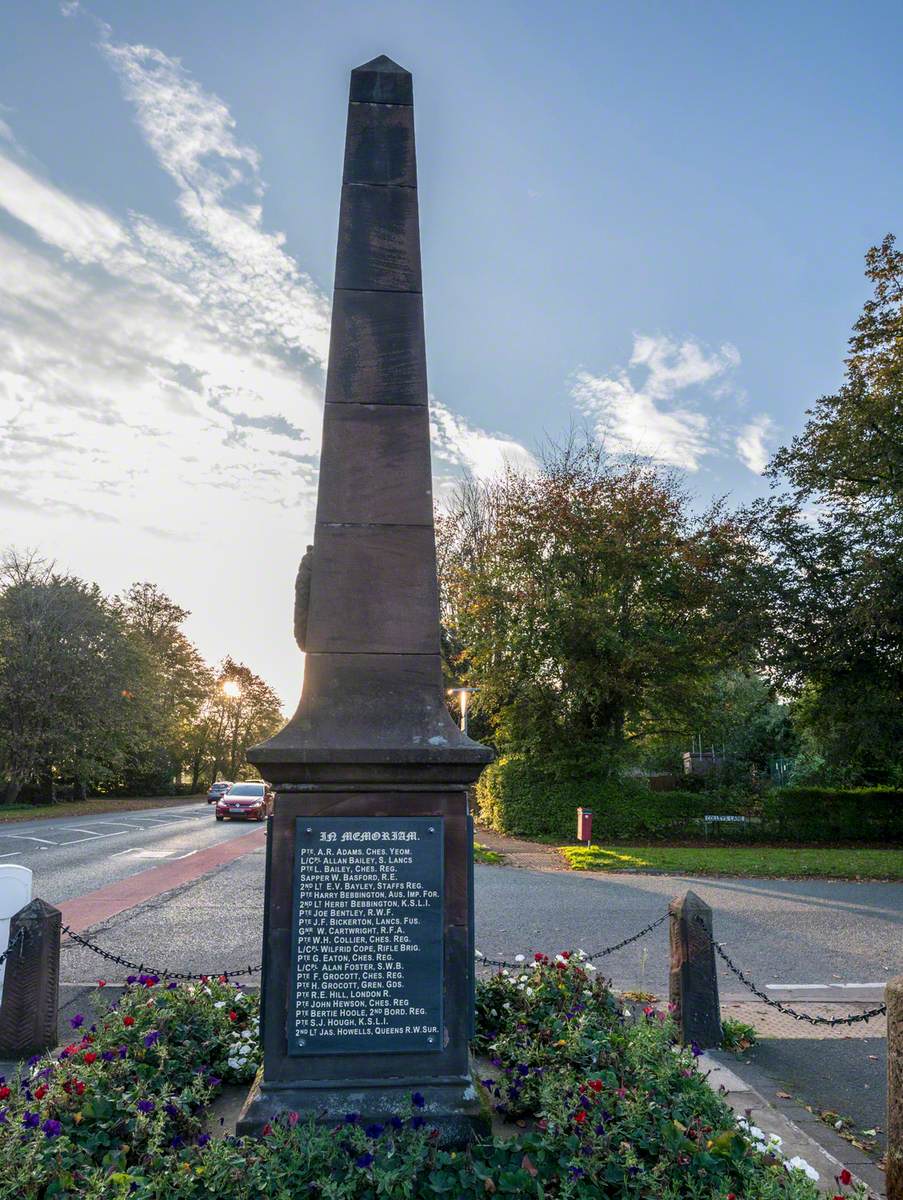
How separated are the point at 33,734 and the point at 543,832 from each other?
24.7 meters

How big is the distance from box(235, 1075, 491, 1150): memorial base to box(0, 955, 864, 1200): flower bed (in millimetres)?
112

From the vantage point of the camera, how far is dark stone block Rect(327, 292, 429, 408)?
508 centimetres

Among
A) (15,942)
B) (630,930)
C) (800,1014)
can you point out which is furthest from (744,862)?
(15,942)

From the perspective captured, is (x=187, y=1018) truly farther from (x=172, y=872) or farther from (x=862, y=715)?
(x=862, y=715)

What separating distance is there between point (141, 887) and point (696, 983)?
34.4 ft

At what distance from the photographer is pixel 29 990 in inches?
231

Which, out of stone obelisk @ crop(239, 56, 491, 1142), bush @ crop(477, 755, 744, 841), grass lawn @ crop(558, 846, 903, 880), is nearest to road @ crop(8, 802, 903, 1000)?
grass lawn @ crop(558, 846, 903, 880)

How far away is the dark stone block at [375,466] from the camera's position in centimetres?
493

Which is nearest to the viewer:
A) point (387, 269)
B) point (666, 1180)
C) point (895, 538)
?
point (666, 1180)

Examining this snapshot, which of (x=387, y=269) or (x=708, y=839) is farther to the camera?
(x=708, y=839)

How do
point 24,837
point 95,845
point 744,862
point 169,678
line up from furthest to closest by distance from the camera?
point 169,678, point 24,837, point 95,845, point 744,862

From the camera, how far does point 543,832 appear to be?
24.4 m

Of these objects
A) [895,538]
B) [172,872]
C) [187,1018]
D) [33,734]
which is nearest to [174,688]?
[33,734]

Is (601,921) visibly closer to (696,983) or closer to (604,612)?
(696,983)
